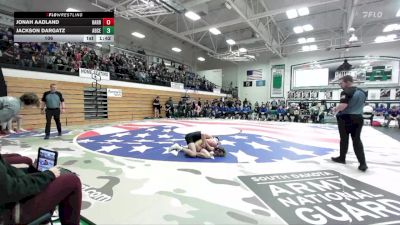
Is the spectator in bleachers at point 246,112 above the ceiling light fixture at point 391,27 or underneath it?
underneath

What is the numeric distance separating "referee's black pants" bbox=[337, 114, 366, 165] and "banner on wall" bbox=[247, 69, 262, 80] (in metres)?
19.9

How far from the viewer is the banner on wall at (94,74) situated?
11.1 meters

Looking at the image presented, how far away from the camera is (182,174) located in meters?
3.54

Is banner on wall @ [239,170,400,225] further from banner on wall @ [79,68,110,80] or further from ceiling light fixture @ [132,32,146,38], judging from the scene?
ceiling light fixture @ [132,32,146,38]

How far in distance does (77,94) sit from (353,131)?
10889 millimetres

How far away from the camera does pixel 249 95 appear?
79.3ft

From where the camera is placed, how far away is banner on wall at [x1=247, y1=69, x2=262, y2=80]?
2353 cm

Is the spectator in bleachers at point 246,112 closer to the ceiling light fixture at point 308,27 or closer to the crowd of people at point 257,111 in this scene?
the crowd of people at point 257,111

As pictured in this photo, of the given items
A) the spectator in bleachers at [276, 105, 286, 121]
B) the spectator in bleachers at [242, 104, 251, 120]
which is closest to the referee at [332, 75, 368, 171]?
the spectator in bleachers at [276, 105, 286, 121]

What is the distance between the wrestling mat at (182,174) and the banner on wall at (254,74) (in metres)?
17.9

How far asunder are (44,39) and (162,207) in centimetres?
596

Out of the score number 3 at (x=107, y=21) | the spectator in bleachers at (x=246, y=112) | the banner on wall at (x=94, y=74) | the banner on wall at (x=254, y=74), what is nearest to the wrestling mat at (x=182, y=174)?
the score number 3 at (x=107, y=21)

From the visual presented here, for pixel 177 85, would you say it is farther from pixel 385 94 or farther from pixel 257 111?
pixel 385 94

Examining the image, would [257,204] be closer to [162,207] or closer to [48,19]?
[162,207]
